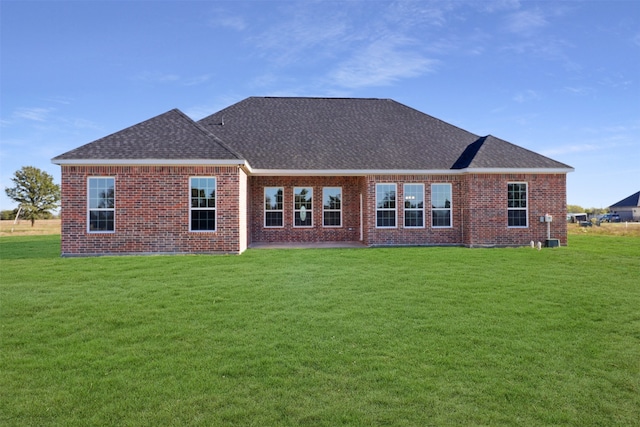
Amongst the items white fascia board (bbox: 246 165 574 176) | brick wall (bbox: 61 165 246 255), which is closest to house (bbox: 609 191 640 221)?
white fascia board (bbox: 246 165 574 176)

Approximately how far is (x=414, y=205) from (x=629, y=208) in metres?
63.6

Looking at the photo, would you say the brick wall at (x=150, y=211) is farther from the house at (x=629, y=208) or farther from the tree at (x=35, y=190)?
the house at (x=629, y=208)

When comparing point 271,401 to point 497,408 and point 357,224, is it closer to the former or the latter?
point 497,408

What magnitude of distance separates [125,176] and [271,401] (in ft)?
42.3

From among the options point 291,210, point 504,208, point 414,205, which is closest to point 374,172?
point 414,205

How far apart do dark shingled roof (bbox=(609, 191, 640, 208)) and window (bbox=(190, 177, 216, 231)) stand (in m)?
70.2

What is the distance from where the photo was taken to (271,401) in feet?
13.6

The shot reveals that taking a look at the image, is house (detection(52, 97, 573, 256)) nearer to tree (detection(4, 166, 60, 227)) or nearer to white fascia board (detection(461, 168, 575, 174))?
white fascia board (detection(461, 168, 575, 174))

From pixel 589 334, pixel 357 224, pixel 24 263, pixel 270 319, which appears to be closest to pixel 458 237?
pixel 357 224

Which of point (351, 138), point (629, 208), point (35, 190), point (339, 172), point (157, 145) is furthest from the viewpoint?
point (629, 208)

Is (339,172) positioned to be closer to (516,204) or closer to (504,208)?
(504,208)

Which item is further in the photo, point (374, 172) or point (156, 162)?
point (374, 172)

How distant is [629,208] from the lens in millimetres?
64562

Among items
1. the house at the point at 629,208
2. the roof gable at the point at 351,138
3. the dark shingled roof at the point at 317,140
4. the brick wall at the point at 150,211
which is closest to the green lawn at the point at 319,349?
the brick wall at the point at 150,211
